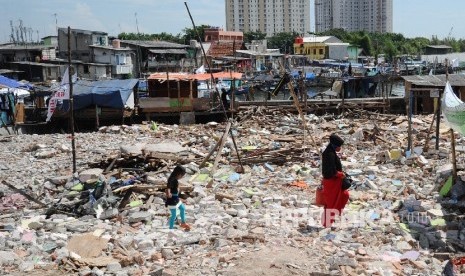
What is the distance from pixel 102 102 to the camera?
76.7 ft

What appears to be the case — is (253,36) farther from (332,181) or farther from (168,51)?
(332,181)

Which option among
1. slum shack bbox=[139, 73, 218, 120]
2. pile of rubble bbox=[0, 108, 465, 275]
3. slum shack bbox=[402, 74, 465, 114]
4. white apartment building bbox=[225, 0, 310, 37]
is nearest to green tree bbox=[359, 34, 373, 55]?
white apartment building bbox=[225, 0, 310, 37]

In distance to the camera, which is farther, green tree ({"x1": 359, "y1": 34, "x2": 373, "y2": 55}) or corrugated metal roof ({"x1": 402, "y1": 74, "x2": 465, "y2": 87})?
green tree ({"x1": 359, "y1": 34, "x2": 373, "y2": 55})

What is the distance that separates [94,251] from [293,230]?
2825 millimetres

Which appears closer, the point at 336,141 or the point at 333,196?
the point at 336,141

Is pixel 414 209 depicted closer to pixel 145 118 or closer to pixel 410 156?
pixel 410 156

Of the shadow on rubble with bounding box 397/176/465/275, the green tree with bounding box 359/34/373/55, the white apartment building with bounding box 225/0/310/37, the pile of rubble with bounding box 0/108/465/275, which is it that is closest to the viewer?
the pile of rubble with bounding box 0/108/465/275

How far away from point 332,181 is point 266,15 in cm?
11708

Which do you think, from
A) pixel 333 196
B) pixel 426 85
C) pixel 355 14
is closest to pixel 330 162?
pixel 333 196

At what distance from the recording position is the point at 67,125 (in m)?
24.1

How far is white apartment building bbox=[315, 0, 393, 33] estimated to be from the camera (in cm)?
14112

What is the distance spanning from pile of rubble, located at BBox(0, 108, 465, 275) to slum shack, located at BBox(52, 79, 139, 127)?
8.24 meters

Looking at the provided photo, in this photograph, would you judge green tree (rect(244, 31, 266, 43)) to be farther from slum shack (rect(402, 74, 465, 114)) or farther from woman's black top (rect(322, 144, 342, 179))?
woman's black top (rect(322, 144, 342, 179))

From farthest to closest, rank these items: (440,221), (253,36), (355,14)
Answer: (355,14), (253,36), (440,221)
